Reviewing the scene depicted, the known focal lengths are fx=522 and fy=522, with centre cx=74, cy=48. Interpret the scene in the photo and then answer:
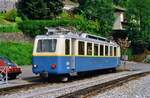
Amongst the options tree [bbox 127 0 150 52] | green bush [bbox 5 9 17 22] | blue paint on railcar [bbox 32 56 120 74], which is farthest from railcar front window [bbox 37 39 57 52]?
tree [bbox 127 0 150 52]

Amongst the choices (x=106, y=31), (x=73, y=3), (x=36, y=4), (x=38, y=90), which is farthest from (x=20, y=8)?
(x=38, y=90)

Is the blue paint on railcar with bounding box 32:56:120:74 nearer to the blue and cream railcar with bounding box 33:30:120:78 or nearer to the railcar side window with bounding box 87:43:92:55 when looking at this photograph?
the blue and cream railcar with bounding box 33:30:120:78

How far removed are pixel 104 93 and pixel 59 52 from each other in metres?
6.41

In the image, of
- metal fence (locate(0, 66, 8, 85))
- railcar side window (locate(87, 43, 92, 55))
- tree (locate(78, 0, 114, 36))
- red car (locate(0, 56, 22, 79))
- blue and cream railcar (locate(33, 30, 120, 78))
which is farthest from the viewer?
tree (locate(78, 0, 114, 36))

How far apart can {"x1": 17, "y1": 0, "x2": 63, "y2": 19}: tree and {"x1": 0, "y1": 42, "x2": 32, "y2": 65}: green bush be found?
931 centimetres

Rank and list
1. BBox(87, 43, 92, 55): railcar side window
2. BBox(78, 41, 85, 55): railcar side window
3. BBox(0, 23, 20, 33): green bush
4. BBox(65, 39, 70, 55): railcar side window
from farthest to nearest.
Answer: BBox(0, 23, 20, 33): green bush, BBox(87, 43, 92, 55): railcar side window, BBox(78, 41, 85, 55): railcar side window, BBox(65, 39, 70, 55): railcar side window

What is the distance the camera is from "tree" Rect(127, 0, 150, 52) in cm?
8025

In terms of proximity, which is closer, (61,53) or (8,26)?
(61,53)

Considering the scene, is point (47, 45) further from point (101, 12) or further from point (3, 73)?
point (101, 12)

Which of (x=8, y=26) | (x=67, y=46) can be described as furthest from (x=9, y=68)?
(x=8, y=26)

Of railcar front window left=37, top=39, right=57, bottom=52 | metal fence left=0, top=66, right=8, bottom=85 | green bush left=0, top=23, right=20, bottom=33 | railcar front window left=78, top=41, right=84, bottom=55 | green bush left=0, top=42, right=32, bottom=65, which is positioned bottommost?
green bush left=0, top=42, right=32, bottom=65

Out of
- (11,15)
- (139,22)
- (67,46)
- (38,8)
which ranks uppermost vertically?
(38,8)

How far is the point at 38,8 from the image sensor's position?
56688 mm

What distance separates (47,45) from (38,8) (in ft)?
94.0
